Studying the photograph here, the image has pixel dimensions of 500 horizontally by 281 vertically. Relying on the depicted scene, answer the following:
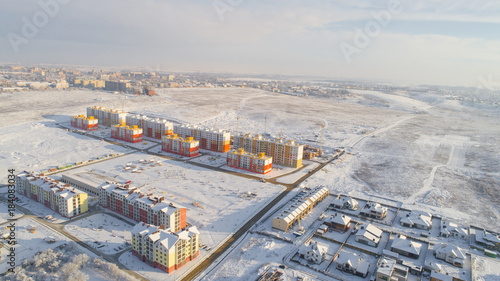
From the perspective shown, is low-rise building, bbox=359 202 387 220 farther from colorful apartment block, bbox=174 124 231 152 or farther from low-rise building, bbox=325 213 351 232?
colorful apartment block, bbox=174 124 231 152

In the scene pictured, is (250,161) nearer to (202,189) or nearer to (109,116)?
(202,189)

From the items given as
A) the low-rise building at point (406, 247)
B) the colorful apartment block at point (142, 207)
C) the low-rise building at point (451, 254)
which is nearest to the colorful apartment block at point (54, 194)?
the colorful apartment block at point (142, 207)

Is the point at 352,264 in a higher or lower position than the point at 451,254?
lower

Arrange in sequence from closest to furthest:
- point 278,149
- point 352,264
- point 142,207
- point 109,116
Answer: point 352,264 → point 142,207 → point 278,149 → point 109,116

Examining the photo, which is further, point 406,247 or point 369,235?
point 369,235

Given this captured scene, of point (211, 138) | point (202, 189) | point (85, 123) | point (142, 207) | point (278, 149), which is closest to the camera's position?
point (142, 207)

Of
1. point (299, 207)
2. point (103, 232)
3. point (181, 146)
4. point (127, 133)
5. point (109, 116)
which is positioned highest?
point (109, 116)

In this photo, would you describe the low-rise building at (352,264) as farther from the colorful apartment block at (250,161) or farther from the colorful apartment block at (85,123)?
the colorful apartment block at (85,123)

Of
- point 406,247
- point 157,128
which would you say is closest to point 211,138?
point 157,128
